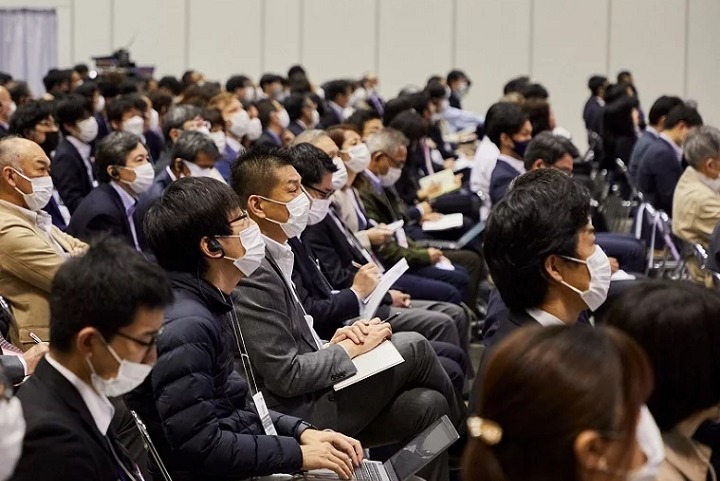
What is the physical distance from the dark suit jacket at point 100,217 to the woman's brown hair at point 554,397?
377cm

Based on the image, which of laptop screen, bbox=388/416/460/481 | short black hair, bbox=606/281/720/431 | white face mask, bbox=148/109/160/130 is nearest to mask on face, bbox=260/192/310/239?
laptop screen, bbox=388/416/460/481

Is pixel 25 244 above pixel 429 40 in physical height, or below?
below

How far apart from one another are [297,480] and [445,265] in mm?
3139

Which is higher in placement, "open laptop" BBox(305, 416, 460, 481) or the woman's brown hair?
the woman's brown hair

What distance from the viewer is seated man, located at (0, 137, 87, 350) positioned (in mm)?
3973

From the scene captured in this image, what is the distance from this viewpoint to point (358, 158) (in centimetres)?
585

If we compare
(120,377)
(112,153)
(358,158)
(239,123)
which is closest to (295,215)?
(120,377)

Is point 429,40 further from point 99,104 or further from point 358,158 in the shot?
point 358,158

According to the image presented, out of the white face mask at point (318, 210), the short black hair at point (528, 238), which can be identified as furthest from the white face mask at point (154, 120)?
the short black hair at point (528, 238)

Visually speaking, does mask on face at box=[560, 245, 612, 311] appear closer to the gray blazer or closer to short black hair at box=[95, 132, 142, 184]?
the gray blazer

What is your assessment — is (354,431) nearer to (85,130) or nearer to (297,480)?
(297,480)

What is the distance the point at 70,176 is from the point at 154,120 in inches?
96.8

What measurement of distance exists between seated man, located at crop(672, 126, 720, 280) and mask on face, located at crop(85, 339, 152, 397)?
438 cm

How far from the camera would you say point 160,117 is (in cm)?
945
